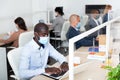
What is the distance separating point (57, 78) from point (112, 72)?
83 cm

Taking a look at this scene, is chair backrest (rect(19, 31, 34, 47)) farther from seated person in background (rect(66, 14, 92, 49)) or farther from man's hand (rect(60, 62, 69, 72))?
man's hand (rect(60, 62, 69, 72))

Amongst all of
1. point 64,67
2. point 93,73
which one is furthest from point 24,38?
point 93,73

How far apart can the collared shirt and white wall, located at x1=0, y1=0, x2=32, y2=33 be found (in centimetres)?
258

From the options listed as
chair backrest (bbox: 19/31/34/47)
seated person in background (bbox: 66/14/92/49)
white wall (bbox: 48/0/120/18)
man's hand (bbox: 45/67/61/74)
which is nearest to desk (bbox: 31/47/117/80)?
man's hand (bbox: 45/67/61/74)

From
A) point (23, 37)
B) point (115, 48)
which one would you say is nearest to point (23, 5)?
point (23, 37)

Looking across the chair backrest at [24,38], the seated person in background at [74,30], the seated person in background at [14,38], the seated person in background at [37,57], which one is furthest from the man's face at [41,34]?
the seated person in background at [14,38]

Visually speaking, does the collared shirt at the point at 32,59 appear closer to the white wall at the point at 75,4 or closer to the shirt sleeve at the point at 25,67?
the shirt sleeve at the point at 25,67

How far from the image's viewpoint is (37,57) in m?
2.29

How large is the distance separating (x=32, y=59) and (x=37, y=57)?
0.20ft

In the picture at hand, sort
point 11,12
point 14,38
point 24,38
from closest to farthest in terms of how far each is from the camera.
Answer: point 24,38
point 14,38
point 11,12

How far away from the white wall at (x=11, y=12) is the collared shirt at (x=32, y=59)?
102 inches

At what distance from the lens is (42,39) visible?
2211mm

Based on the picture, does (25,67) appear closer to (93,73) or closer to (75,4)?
(93,73)

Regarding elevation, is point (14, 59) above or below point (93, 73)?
above
